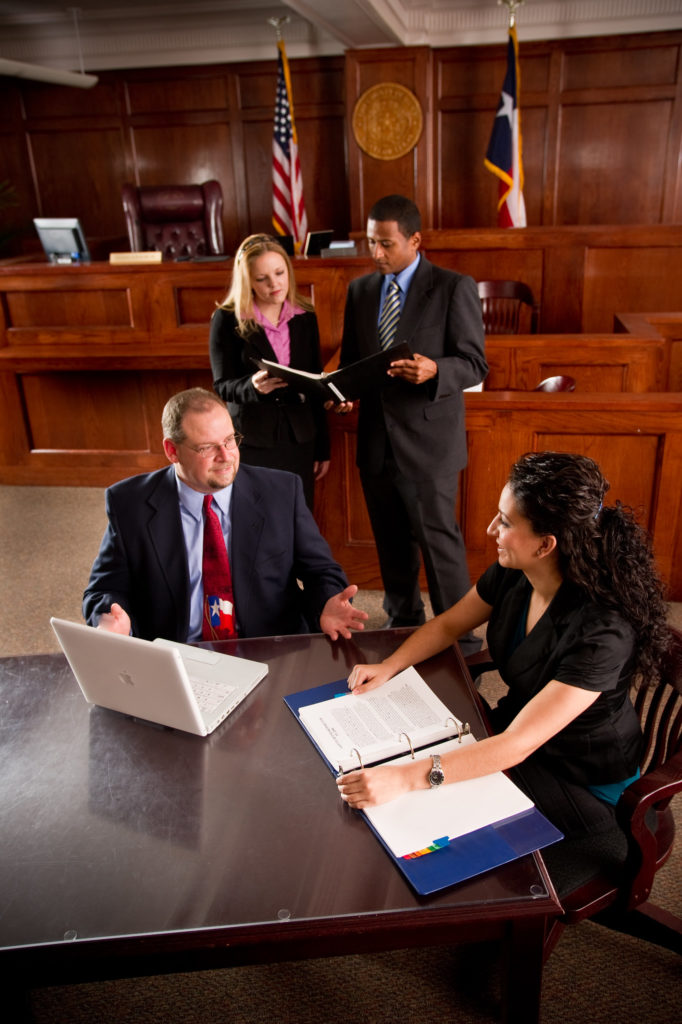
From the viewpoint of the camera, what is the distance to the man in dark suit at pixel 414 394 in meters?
2.59

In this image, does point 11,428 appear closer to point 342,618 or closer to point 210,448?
point 210,448

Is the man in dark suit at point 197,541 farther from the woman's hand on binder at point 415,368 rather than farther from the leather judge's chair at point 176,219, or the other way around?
the leather judge's chair at point 176,219

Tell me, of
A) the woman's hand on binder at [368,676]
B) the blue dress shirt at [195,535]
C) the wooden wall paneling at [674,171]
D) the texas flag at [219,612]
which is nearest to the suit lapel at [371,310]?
the blue dress shirt at [195,535]

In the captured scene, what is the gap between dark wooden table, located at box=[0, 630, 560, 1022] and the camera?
1.10m

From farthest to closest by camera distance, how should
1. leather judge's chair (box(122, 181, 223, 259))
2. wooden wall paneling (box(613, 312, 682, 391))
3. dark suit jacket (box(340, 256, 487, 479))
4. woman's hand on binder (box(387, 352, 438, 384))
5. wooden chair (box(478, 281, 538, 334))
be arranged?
leather judge's chair (box(122, 181, 223, 259)) → wooden chair (box(478, 281, 538, 334)) → wooden wall paneling (box(613, 312, 682, 391)) → dark suit jacket (box(340, 256, 487, 479)) → woman's hand on binder (box(387, 352, 438, 384))

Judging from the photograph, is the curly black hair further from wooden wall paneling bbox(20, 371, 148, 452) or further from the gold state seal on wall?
the gold state seal on wall

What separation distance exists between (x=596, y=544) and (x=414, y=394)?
1.27 metres

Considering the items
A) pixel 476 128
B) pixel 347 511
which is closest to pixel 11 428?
pixel 347 511

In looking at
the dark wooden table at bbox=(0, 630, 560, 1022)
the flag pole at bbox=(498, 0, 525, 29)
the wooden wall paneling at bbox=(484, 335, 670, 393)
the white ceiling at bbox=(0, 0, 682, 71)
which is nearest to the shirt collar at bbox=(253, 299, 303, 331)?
the wooden wall paneling at bbox=(484, 335, 670, 393)

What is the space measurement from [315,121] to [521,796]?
6.81 m

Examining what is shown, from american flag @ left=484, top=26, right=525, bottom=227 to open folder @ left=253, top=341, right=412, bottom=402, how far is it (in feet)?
13.6

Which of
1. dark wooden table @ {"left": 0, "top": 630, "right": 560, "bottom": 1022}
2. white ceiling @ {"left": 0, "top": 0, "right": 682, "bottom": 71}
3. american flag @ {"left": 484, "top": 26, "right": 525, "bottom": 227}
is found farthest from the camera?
white ceiling @ {"left": 0, "top": 0, "right": 682, "bottom": 71}

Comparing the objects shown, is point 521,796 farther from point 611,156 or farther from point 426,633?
point 611,156

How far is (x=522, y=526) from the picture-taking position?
1.55 meters
